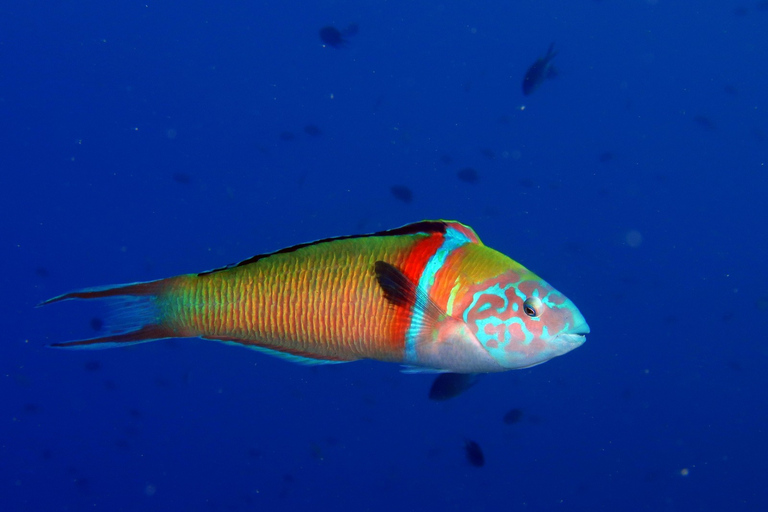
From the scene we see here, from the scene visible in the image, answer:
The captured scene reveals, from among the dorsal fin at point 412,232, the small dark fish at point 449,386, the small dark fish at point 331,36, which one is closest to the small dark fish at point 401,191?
the small dark fish at point 331,36

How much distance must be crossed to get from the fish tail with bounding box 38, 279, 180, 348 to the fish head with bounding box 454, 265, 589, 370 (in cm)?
129

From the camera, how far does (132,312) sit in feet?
6.34

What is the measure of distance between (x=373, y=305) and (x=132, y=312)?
101 cm

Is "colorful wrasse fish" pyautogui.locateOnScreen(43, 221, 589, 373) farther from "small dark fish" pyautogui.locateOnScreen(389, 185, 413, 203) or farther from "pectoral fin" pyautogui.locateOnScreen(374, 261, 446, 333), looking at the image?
"small dark fish" pyautogui.locateOnScreen(389, 185, 413, 203)

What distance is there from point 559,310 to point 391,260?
0.78 metres

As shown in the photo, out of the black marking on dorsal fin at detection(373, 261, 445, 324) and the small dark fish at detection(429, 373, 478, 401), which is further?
the small dark fish at detection(429, 373, 478, 401)

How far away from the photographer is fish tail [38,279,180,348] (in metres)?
1.85

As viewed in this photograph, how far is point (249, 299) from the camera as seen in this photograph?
6.63ft

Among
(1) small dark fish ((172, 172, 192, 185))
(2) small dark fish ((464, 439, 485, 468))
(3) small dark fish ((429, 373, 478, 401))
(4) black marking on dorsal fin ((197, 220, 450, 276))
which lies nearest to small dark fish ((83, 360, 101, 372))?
(1) small dark fish ((172, 172, 192, 185))

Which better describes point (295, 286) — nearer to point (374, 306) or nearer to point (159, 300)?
point (374, 306)

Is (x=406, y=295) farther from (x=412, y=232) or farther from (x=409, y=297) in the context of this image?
(x=412, y=232)

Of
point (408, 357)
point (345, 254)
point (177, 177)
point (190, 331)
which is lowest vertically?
point (408, 357)

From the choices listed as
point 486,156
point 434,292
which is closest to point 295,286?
point 434,292

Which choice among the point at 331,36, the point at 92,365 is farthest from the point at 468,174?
the point at 92,365
